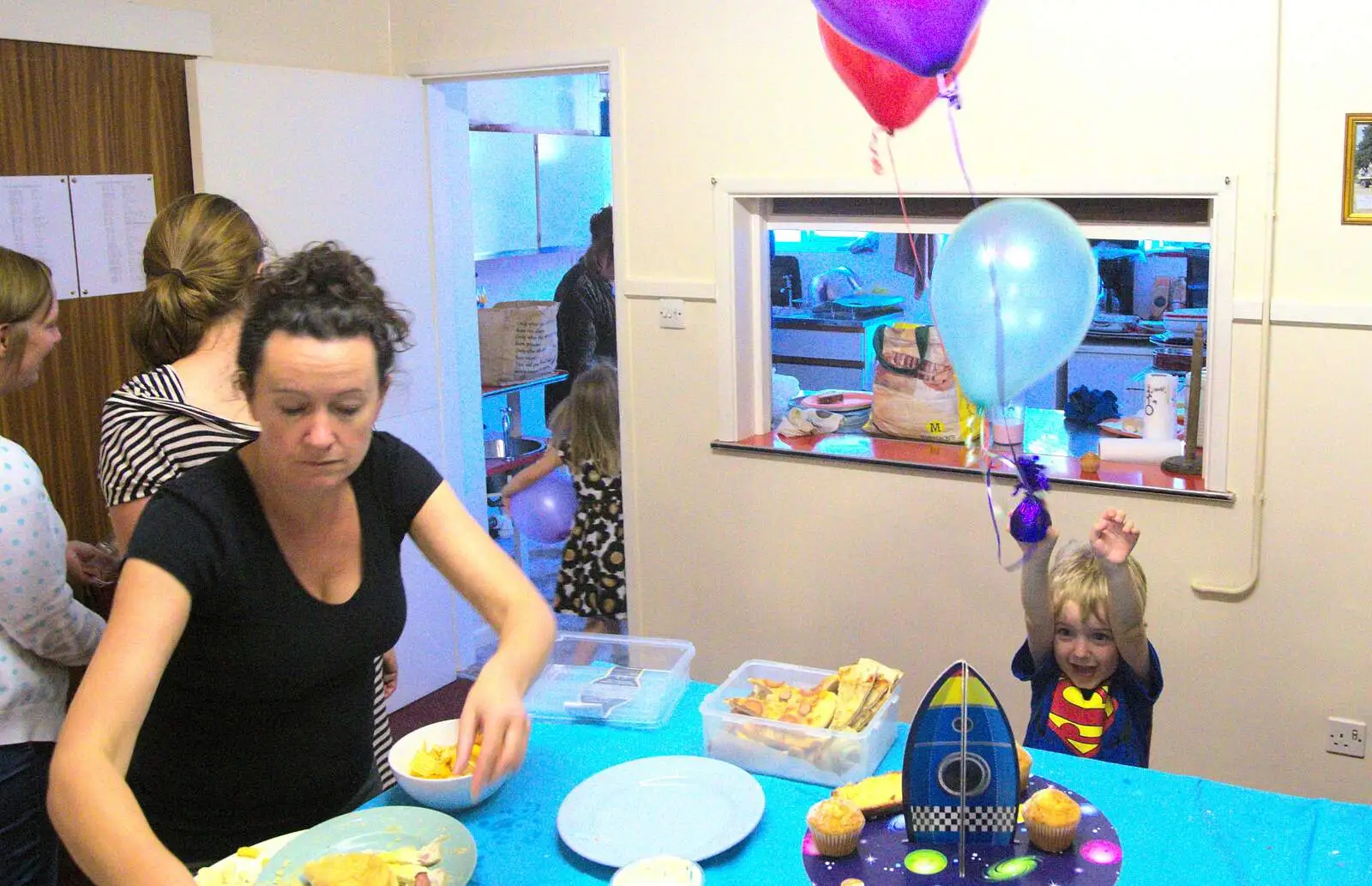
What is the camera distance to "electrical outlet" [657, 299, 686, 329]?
360 cm

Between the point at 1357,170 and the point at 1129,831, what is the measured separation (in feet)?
5.71

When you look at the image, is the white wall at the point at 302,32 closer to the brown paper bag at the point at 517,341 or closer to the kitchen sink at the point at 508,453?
the brown paper bag at the point at 517,341

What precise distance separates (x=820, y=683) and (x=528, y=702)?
0.48m

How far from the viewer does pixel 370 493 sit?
1715 mm

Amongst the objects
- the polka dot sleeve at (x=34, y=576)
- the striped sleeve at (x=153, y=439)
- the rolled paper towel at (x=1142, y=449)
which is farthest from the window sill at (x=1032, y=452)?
the polka dot sleeve at (x=34, y=576)

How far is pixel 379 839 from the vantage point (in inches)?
64.0

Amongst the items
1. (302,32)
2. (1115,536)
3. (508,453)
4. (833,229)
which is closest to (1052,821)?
(1115,536)

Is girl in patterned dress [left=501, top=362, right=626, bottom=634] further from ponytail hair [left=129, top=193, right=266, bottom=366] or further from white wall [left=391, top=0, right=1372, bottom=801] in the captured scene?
ponytail hair [left=129, top=193, right=266, bottom=366]

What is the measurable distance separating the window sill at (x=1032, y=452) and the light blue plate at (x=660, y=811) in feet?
5.09

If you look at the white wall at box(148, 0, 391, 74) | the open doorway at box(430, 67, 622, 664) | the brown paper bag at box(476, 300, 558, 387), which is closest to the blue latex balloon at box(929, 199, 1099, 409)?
the white wall at box(148, 0, 391, 74)

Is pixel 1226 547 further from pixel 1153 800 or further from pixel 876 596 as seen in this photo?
pixel 1153 800

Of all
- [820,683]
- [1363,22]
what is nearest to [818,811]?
[820,683]

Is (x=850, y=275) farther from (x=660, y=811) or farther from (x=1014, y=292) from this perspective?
(x=660, y=811)

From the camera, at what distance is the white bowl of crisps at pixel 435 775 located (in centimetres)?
Answer: 170
